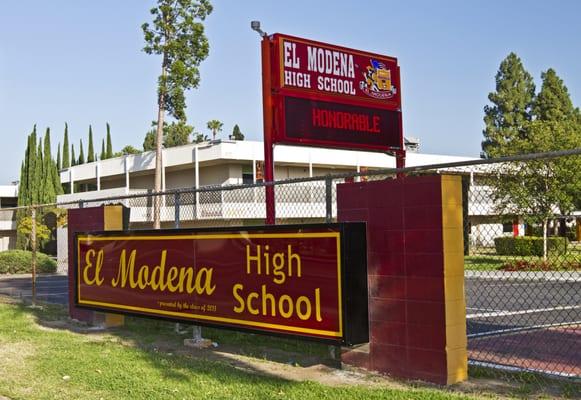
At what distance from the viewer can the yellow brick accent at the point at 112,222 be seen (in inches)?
422

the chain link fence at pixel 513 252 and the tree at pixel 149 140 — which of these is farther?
the tree at pixel 149 140

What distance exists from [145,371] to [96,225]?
430cm

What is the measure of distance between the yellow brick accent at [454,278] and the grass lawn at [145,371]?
38 centimetres

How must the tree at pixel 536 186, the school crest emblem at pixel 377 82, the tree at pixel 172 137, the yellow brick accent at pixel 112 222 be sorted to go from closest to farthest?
1. the yellow brick accent at pixel 112 222
2. the school crest emblem at pixel 377 82
3. the tree at pixel 536 186
4. the tree at pixel 172 137

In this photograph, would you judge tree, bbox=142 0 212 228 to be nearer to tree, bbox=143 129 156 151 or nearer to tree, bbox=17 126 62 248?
tree, bbox=17 126 62 248

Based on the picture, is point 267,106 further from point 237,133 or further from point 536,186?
point 237,133

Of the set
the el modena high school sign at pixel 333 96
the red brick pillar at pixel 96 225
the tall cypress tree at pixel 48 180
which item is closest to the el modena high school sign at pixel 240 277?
the red brick pillar at pixel 96 225

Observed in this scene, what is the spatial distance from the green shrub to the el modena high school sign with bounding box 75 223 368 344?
57.6 ft

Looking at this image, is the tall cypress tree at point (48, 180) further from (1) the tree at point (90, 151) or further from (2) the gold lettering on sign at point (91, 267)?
(2) the gold lettering on sign at point (91, 267)

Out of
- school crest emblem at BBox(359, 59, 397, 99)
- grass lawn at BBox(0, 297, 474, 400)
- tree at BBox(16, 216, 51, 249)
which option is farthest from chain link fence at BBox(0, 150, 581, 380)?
tree at BBox(16, 216, 51, 249)

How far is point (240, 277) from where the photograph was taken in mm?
7832

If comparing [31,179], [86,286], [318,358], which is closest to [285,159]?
[31,179]

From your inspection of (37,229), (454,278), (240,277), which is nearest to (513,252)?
(454,278)

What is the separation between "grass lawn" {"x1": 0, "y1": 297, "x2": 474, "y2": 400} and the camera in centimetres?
620
